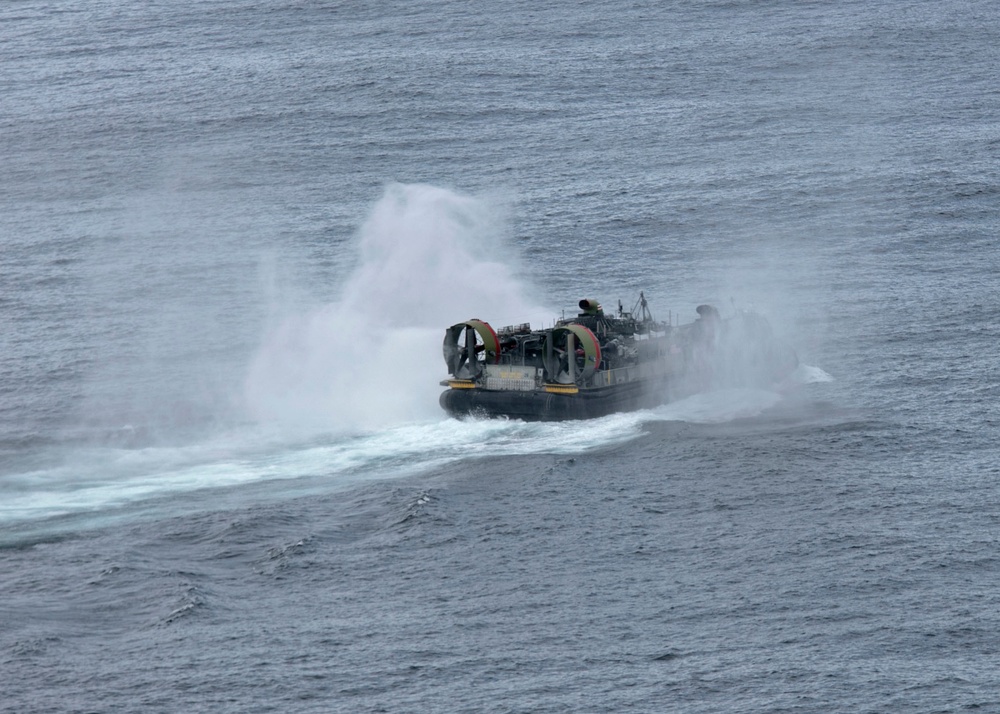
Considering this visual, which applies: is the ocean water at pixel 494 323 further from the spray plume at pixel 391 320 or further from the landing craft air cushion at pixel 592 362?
the landing craft air cushion at pixel 592 362

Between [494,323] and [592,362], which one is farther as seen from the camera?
[494,323]

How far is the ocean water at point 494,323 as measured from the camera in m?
57.0

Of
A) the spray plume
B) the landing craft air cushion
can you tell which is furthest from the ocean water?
the landing craft air cushion

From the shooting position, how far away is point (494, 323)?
344 ft

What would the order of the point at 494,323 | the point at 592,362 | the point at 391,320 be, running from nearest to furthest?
1. the point at 592,362
2. the point at 494,323
3. the point at 391,320

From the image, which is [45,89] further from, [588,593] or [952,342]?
[588,593]

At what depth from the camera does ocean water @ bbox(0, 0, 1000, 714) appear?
5703 centimetres

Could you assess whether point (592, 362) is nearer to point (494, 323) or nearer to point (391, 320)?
point (494, 323)

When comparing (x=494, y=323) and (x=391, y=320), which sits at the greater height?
(x=391, y=320)

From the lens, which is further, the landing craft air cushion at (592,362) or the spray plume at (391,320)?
the spray plume at (391,320)

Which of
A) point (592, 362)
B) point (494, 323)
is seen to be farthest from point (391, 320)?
point (592, 362)

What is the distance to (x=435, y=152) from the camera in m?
149

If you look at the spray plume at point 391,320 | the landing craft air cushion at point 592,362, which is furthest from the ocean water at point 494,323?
the landing craft air cushion at point 592,362

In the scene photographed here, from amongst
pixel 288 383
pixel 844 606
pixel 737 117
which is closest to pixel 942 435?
pixel 844 606
